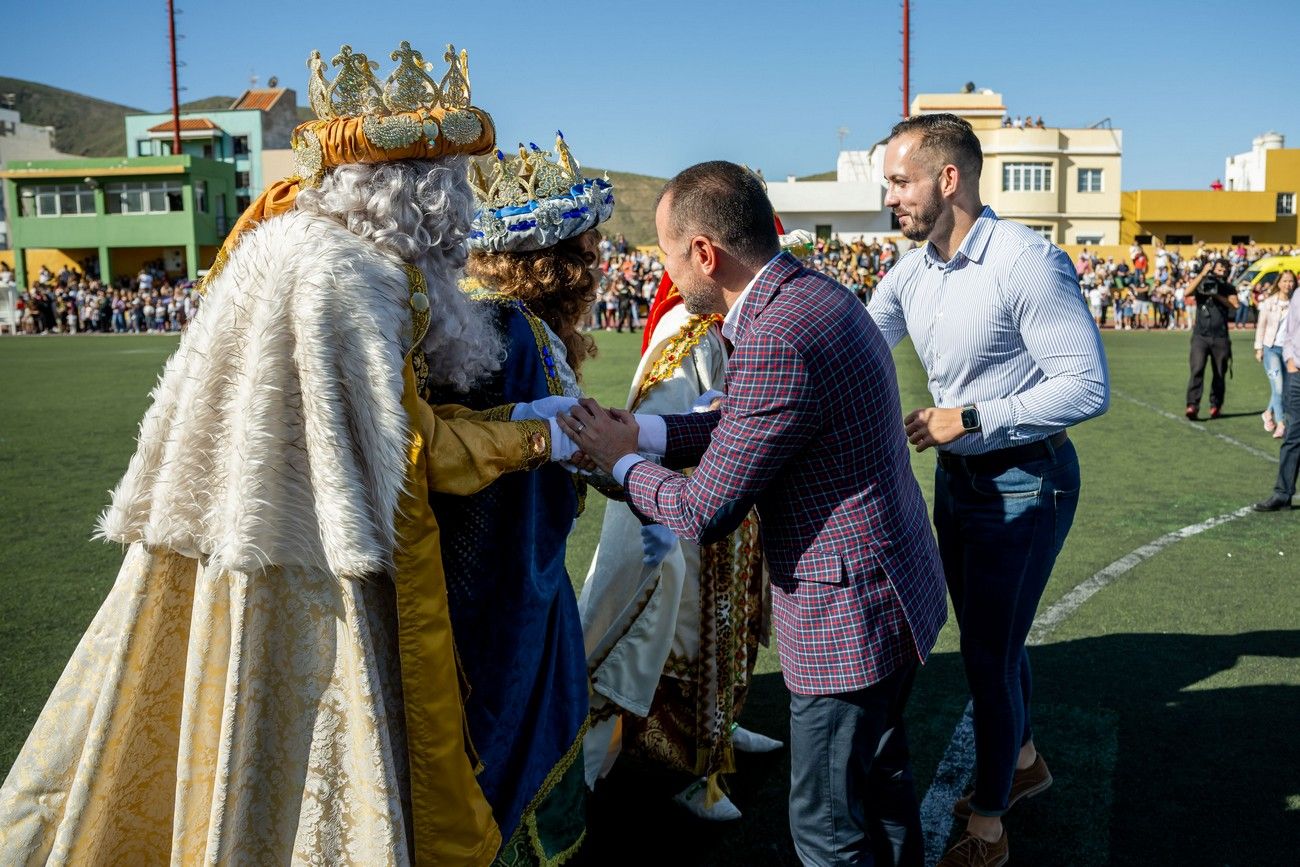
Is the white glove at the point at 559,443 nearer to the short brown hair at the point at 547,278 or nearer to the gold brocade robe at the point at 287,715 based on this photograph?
the gold brocade robe at the point at 287,715

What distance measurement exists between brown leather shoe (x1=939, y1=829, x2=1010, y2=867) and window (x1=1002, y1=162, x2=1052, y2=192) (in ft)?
186

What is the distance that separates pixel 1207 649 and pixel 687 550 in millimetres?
2853

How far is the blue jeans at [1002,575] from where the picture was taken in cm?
328

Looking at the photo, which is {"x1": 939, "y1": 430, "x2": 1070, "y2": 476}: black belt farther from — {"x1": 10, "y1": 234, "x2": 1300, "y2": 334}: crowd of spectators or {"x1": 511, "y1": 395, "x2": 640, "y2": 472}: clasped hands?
{"x1": 10, "y1": 234, "x2": 1300, "y2": 334}: crowd of spectators

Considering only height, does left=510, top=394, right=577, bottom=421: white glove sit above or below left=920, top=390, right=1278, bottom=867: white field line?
above

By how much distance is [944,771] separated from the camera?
13.4 ft

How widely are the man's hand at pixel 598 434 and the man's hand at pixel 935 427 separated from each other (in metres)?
0.89

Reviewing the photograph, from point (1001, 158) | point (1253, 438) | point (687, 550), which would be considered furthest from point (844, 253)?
point (687, 550)

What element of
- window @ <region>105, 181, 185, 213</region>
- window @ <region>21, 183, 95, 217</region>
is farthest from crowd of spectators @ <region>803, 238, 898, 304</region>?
window @ <region>21, 183, 95, 217</region>

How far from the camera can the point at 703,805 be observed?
3842 mm

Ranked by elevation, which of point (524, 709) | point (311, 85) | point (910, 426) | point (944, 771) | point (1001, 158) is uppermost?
point (1001, 158)

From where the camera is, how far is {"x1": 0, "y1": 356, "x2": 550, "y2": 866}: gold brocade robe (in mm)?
2443

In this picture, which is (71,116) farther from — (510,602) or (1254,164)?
(510,602)

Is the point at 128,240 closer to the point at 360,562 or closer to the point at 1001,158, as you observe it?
the point at 1001,158
